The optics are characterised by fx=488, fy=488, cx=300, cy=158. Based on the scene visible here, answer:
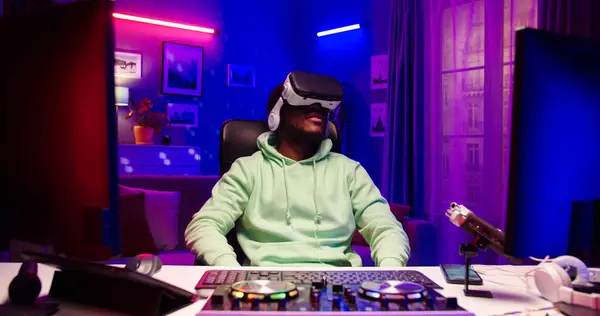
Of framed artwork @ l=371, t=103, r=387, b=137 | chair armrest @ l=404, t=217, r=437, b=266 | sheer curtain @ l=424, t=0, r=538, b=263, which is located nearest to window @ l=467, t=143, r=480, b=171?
sheer curtain @ l=424, t=0, r=538, b=263

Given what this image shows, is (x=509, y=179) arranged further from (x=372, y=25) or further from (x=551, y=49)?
(x=372, y=25)

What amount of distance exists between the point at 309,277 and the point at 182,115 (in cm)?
433

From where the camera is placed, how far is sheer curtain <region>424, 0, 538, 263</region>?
331 cm

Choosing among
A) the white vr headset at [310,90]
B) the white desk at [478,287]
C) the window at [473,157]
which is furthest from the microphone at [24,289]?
the window at [473,157]

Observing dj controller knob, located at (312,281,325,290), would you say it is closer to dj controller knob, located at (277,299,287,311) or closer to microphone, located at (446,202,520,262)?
dj controller knob, located at (277,299,287,311)

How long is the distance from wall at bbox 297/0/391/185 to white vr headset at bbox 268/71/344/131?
3.01m

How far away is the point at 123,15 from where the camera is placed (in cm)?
472

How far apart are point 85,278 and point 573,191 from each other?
831 millimetres

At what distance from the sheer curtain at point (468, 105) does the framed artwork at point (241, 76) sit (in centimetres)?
221

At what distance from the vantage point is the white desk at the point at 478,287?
2.82 feet

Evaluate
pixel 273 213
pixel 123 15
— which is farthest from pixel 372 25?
pixel 273 213

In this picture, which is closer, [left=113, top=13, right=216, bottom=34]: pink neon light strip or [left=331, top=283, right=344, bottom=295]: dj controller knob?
[left=331, top=283, right=344, bottom=295]: dj controller knob

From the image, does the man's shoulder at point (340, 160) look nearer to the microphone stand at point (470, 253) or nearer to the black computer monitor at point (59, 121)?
the microphone stand at point (470, 253)

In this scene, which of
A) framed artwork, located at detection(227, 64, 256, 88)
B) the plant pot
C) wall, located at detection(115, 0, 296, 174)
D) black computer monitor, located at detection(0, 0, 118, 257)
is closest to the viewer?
black computer monitor, located at detection(0, 0, 118, 257)
